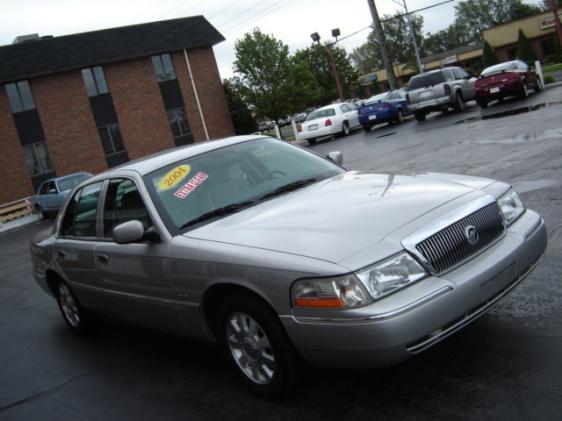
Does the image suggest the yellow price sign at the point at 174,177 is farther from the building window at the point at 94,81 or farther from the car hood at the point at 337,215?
the building window at the point at 94,81

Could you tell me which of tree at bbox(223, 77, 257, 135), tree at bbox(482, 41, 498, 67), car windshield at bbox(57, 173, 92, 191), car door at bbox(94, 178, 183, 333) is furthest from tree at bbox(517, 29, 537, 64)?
car door at bbox(94, 178, 183, 333)

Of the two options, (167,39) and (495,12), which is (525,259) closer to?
(167,39)

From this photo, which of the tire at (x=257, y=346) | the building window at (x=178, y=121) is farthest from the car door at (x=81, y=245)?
the building window at (x=178, y=121)

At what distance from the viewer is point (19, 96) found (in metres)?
34.2

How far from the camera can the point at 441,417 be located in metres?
3.21

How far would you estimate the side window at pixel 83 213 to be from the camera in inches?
210

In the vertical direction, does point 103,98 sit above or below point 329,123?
above

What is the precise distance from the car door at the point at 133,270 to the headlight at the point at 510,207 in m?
2.21

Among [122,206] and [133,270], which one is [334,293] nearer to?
[133,270]

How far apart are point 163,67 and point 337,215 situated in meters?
36.2

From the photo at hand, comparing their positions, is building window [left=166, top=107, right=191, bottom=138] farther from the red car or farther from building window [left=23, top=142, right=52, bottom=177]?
the red car

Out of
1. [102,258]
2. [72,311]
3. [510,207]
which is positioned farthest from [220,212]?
[72,311]

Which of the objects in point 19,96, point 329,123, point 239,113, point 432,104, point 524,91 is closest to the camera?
point 524,91

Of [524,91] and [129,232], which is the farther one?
[524,91]
